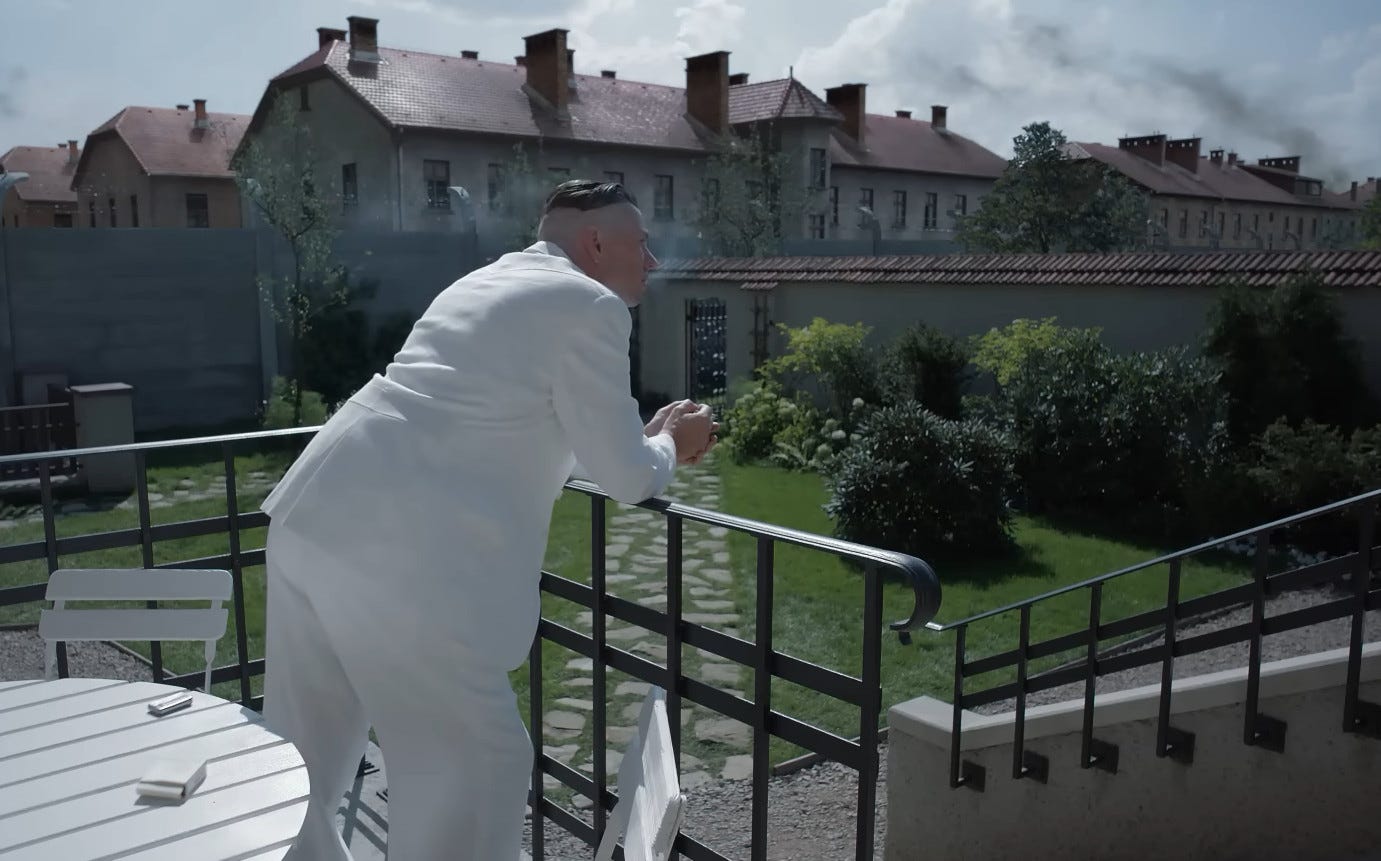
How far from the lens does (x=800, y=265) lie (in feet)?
57.7

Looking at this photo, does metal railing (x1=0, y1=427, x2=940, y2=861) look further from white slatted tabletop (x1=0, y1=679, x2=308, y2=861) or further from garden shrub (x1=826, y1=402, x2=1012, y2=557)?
garden shrub (x1=826, y1=402, x2=1012, y2=557)

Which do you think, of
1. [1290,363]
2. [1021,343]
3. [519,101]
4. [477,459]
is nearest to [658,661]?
[477,459]

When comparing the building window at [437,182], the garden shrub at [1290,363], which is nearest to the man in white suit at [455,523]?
the garden shrub at [1290,363]

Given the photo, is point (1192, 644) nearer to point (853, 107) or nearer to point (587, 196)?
point (587, 196)

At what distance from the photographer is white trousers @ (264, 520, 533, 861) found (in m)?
2.00

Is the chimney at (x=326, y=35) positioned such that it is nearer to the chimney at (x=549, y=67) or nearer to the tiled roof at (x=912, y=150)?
the chimney at (x=549, y=67)

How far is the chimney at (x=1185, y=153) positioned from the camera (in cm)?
5359

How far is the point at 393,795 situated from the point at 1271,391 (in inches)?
426

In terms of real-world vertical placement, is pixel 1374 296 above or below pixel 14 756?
above

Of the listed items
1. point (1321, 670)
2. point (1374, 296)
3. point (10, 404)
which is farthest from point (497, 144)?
point (1321, 670)

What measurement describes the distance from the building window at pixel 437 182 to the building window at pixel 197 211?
41.5 feet

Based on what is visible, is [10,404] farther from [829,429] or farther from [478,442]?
[478,442]

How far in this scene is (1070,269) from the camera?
13.9m

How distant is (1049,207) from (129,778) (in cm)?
2509
